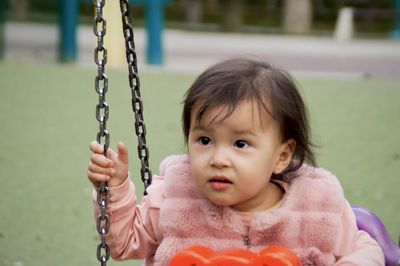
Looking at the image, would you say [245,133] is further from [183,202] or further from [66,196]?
[66,196]

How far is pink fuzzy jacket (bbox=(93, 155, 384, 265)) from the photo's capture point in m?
2.24

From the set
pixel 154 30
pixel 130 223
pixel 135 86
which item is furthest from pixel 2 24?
pixel 130 223

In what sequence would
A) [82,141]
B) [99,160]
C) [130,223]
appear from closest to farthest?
[99,160] < [130,223] < [82,141]

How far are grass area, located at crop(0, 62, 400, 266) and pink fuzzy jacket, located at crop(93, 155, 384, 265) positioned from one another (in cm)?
135

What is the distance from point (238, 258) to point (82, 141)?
4.52 m

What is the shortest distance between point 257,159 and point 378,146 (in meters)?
4.54

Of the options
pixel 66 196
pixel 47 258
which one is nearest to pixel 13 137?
pixel 66 196

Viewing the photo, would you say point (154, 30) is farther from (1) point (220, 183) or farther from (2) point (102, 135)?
(1) point (220, 183)

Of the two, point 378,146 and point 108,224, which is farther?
point 378,146

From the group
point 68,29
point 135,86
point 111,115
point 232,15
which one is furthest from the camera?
point 232,15

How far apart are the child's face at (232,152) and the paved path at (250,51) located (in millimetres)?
8203

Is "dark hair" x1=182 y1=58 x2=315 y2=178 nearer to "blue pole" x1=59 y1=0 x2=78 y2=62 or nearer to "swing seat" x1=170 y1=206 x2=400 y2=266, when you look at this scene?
"swing seat" x1=170 y1=206 x2=400 y2=266

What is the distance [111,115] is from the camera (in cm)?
768

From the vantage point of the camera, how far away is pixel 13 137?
6582 millimetres
